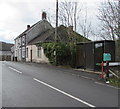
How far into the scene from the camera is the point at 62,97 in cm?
773

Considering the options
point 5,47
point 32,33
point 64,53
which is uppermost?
point 32,33

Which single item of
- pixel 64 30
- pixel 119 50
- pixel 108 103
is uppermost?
pixel 64 30

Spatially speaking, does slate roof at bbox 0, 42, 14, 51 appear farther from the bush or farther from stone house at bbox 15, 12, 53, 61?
the bush

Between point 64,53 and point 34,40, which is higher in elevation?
point 34,40

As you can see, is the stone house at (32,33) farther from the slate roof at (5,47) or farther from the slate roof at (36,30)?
the slate roof at (5,47)

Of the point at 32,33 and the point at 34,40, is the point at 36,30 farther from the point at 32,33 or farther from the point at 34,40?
the point at 34,40

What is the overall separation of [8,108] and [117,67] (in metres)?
9.52

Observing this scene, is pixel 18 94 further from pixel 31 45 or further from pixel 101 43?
pixel 31 45

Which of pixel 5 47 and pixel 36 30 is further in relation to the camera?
pixel 5 47

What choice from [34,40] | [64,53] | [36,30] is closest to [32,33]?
[36,30]

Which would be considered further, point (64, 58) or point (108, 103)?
point (64, 58)

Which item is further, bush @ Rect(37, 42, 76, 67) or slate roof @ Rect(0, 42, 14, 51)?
slate roof @ Rect(0, 42, 14, 51)

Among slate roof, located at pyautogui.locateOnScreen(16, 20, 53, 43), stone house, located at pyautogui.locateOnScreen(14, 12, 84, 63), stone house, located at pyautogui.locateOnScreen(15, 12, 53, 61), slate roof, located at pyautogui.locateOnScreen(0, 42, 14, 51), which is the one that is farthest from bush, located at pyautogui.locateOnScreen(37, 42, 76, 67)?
slate roof, located at pyautogui.locateOnScreen(0, 42, 14, 51)

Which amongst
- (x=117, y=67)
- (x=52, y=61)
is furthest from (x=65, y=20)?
(x=117, y=67)
